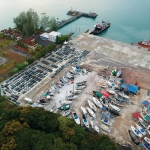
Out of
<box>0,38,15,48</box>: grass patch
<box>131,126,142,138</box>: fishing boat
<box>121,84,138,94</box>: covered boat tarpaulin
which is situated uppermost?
<box>0,38,15,48</box>: grass patch

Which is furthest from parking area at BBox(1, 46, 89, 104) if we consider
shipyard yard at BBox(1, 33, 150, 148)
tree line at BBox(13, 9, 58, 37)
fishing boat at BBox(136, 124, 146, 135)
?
fishing boat at BBox(136, 124, 146, 135)

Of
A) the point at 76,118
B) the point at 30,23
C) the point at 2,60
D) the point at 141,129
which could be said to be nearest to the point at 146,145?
the point at 141,129

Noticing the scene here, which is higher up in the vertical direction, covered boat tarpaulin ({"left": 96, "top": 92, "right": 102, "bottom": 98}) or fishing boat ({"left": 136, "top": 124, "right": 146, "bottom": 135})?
covered boat tarpaulin ({"left": 96, "top": 92, "right": 102, "bottom": 98})

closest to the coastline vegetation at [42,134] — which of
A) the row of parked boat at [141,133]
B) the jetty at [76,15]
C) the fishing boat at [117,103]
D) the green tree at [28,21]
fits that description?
the row of parked boat at [141,133]

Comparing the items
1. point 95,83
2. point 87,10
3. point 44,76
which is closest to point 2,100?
point 44,76

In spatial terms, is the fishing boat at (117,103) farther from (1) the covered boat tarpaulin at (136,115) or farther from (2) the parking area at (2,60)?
(2) the parking area at (2,60)

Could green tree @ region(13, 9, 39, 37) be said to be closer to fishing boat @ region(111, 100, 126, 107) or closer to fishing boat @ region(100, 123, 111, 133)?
fishing boat @ region(111, 100, 126, 107)
